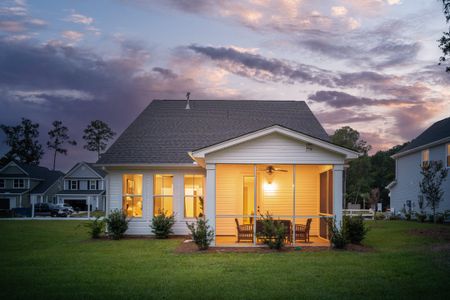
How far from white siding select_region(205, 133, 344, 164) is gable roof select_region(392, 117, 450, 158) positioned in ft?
49.9

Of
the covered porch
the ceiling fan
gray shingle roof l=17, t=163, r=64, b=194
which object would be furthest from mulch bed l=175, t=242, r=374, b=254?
gray shingle roof l=17, t=163, r=64, b=194

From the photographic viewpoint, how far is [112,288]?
29.6 ft

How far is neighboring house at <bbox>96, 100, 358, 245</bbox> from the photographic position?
15094mm

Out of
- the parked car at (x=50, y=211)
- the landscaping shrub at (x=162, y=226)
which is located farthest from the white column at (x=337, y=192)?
the parked car at (x=50, y=211)

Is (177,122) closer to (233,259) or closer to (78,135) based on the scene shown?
(233,259)

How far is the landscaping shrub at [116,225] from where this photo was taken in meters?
18.0

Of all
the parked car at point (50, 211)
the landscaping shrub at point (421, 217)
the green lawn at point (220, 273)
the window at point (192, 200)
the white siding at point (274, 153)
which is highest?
the white siding at point (274, 153)

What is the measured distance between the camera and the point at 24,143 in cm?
7862

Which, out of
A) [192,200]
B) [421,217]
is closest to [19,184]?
[192,200]

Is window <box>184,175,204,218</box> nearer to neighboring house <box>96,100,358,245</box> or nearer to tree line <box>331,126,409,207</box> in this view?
neighboring house <box>96,100,358,245</box>

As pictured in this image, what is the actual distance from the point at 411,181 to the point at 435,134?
4.59 meters

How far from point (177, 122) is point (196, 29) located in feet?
15.8

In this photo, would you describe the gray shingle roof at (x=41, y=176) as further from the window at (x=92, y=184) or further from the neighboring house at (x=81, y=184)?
the window at (x=92, y=184)

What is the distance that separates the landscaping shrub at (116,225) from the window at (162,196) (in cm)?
155
